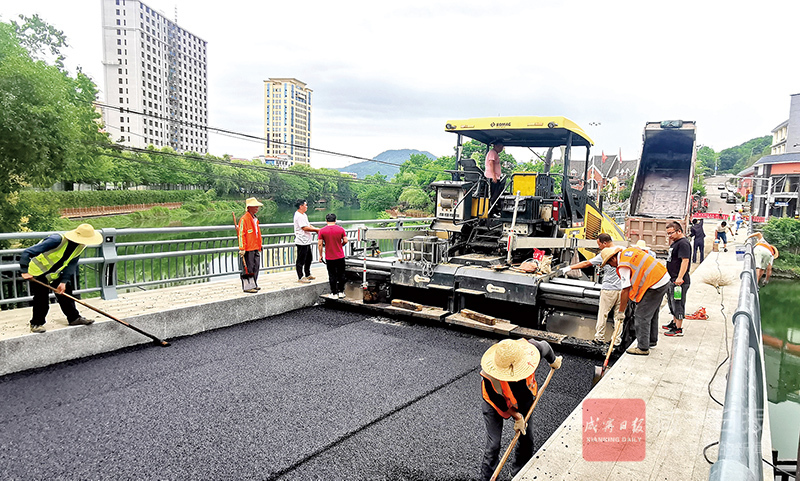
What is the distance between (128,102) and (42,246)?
9892 centimetres

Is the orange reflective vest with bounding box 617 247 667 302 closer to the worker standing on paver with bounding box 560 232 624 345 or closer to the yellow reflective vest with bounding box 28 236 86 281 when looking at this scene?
the worker standing on paver with bounding box 560 232 624 345

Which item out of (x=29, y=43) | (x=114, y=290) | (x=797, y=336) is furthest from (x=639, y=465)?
(x=29, y=43)

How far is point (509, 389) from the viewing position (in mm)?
2982

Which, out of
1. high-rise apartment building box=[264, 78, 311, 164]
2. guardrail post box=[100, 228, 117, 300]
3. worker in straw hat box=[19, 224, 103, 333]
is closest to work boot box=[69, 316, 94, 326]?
worker in straw hat box=[19, 224, 103, 333]

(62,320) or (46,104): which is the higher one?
(46,104)

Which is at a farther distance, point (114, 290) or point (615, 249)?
point (114, 290)

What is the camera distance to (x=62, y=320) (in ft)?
17.6

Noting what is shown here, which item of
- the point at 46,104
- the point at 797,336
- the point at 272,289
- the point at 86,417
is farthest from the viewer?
the point at 797,336

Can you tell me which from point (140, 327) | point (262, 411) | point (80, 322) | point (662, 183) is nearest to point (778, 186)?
point (662, 183)

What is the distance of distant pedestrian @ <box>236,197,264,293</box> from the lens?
23.2 ft

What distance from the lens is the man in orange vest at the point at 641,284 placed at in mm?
5102

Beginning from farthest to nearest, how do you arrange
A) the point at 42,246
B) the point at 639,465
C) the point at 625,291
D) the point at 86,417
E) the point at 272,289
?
the point at 272,289, the point at 625,291, the point at 42,246, the point at 86,417, the point at 639,465

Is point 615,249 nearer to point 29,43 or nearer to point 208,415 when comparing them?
point 208,415

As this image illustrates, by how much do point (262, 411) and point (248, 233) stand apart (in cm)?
346
